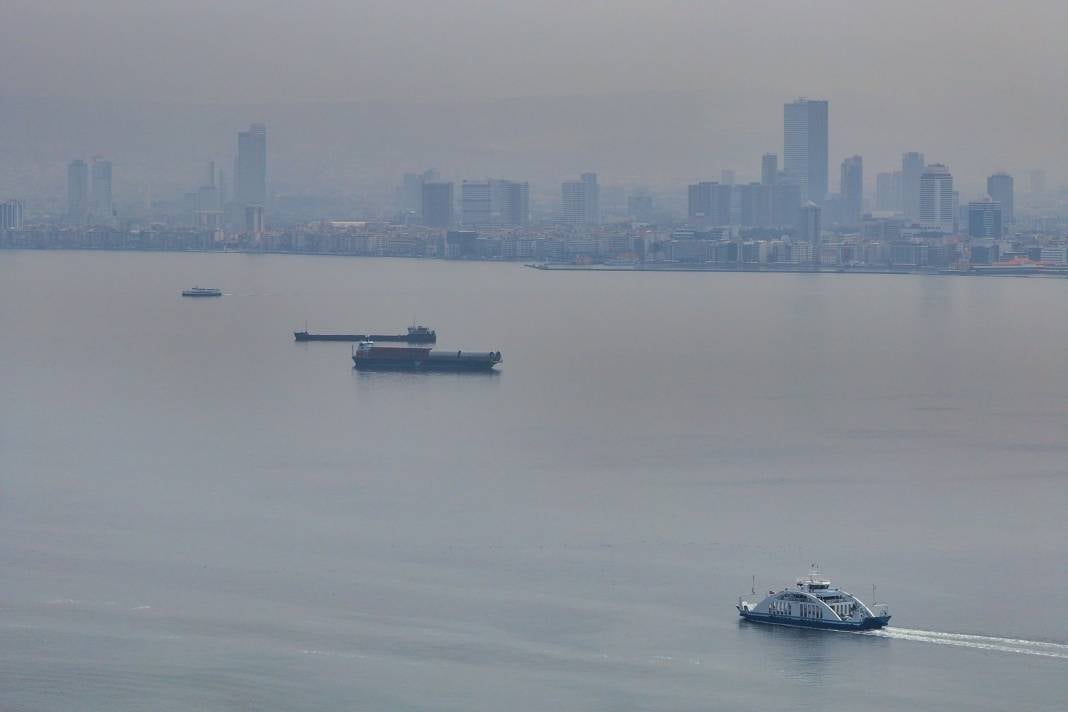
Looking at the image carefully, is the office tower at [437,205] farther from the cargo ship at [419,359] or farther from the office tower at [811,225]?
the cargo ship at [419,359]

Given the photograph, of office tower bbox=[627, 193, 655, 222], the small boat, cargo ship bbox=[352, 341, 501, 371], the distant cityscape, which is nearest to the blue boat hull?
the small boat

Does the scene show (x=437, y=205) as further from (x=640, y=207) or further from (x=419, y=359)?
(x=419, y=359)

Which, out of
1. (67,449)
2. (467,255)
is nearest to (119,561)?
(67,449)

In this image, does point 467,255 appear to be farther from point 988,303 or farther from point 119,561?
point 119,561

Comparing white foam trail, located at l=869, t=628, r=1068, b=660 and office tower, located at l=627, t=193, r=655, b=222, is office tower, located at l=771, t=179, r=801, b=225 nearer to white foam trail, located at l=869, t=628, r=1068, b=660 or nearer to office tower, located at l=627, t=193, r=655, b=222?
office tower, located at l=627, t=193, r=655, b=222

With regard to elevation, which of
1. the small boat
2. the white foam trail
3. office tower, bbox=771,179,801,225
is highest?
office tower, bbox=771,179,801,225
